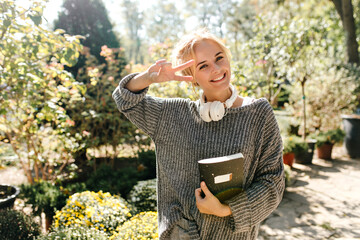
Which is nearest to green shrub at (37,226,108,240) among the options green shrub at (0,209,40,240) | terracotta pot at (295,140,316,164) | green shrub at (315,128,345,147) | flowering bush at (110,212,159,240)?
flowering bush at (110,212,159,240)

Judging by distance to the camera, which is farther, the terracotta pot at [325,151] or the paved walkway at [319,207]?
the terracotta pot at [325,151]

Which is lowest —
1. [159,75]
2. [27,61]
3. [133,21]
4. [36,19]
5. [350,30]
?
[159,75]

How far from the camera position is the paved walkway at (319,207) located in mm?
3408

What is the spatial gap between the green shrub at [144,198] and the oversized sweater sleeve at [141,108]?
6.09 feet

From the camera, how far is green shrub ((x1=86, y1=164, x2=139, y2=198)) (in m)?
3.72

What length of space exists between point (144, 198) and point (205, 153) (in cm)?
206

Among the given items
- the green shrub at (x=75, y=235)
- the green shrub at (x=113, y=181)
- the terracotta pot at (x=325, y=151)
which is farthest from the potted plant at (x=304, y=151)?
the green shrub at (x=75, y=235)

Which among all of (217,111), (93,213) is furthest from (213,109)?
(93,213)

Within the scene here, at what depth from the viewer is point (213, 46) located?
4.42 feet

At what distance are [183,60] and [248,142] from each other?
508 millimetres

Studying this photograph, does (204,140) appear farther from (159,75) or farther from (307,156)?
(307,156)

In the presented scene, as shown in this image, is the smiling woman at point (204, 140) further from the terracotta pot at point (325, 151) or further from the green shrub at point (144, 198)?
the terracotta pot at point (325, 151)

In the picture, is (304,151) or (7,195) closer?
(7,195)

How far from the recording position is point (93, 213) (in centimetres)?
246
